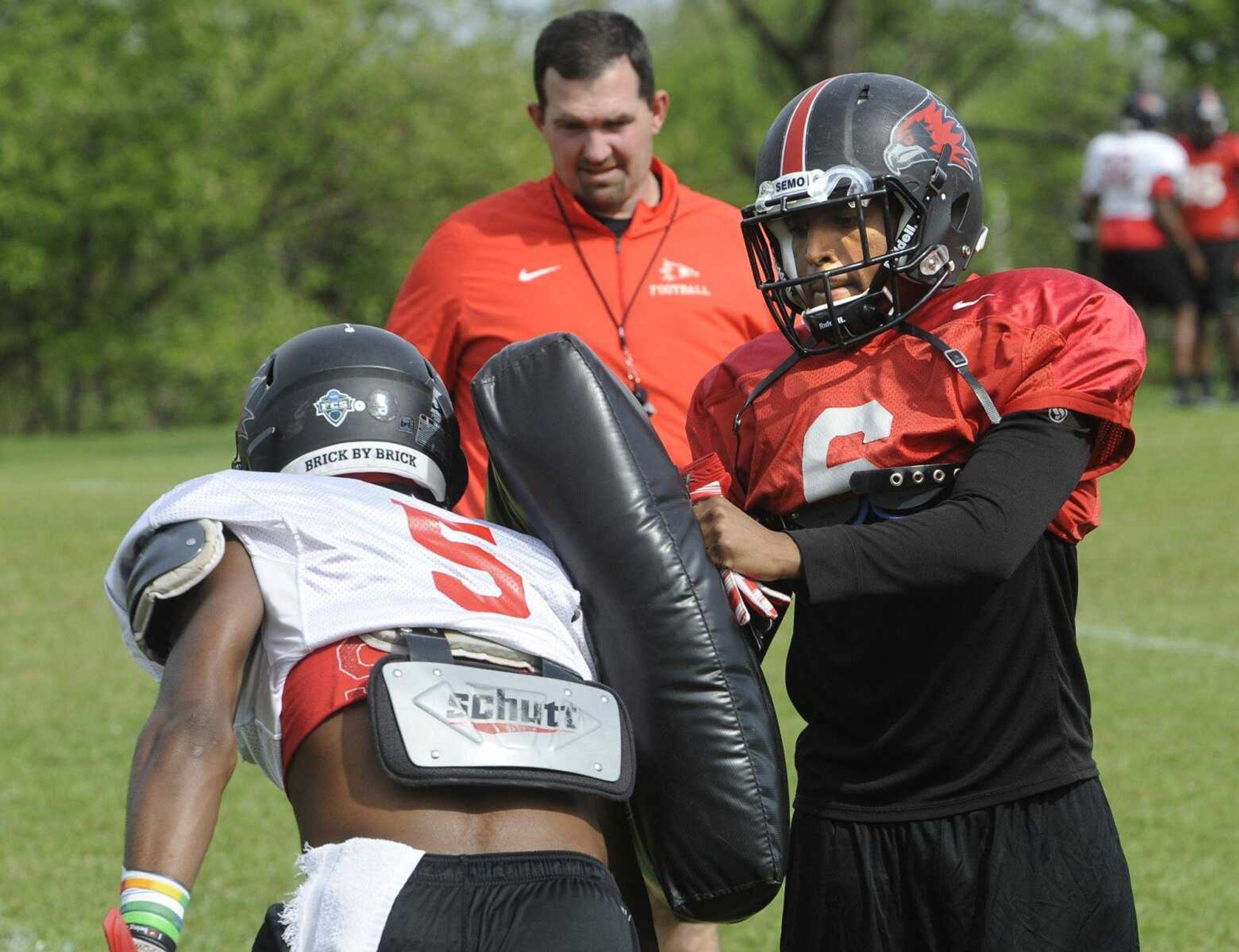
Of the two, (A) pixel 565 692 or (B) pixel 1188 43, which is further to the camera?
(B) pixel 1188 43

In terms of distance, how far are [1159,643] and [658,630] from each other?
512cm

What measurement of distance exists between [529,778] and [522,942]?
0.22 metres

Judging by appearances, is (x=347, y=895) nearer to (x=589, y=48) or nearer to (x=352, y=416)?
(x=352, y=416)

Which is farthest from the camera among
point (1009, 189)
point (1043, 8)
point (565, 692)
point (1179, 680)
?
point (1009, 189)

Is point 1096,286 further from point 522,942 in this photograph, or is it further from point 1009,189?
point 1009,189

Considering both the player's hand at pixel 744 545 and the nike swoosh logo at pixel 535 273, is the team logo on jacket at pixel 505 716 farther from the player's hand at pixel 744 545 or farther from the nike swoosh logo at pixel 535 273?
the nike swoosh logo at pixel 535 273

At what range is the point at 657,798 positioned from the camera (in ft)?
7.75

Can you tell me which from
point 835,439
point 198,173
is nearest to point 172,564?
point 835,439

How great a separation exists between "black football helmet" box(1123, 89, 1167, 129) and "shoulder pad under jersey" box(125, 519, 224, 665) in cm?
1219

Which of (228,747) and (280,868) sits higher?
(228,747)

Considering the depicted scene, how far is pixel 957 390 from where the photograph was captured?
2.47 metres

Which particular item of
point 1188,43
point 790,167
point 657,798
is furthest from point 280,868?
point 1188,43

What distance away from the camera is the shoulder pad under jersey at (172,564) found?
2180 mm

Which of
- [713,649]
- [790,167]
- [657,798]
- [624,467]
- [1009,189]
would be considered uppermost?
[790,167]
